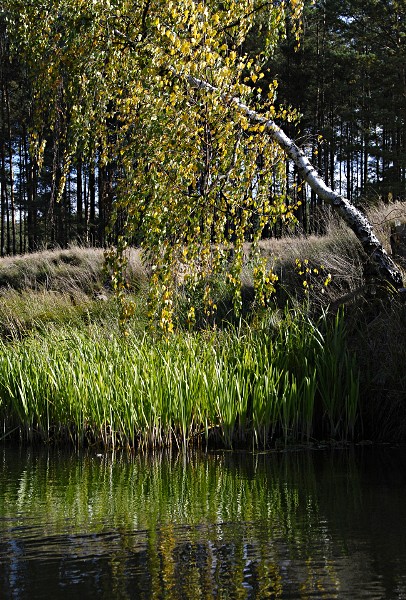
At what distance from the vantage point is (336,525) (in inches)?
141

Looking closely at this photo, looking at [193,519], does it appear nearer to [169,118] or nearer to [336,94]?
[169,118]

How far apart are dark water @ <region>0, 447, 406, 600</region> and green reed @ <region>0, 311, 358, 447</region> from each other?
58 cm

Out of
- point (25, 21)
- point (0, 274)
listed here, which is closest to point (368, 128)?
point (0, 274)

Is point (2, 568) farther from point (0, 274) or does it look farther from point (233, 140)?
point (0, 274)

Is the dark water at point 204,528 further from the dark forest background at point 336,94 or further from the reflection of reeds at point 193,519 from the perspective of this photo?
the dark forest background at point 336,94

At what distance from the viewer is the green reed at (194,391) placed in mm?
6297

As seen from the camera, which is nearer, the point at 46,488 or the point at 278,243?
the point at 46,488

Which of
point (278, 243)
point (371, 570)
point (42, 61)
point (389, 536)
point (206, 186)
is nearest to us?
point (371, 570)

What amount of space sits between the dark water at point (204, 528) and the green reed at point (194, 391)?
0.58m

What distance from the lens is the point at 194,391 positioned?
6.29m

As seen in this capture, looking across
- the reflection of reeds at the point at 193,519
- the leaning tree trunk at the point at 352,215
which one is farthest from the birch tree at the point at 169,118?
the reflection of reeds at the point at 193,519

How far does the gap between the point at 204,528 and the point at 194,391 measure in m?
2.79

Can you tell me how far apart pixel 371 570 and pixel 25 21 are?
6.13 metres

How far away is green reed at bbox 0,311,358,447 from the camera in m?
6.30
